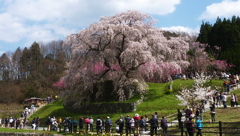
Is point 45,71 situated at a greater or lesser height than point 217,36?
lesser

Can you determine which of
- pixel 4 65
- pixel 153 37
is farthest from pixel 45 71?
pixel 153 37

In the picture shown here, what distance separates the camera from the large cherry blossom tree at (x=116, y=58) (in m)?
30.2

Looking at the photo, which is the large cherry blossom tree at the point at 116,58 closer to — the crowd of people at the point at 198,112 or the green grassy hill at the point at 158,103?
the green grassy hill at the point at 158,103

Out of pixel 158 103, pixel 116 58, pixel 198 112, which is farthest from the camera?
pixel 116 58

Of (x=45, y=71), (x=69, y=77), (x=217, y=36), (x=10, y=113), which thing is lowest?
(x=10, y=113)

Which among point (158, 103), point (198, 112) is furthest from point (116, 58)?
point (198, 112)

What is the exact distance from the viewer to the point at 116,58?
106ft

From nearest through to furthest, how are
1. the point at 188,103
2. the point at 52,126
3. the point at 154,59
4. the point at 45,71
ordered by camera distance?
1. the point at 188,103
2. the point at 52,126
3. the point at 154,59
4. the point at 45,71

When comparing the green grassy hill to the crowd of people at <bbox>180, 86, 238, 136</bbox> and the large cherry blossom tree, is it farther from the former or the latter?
the crowd of people at <bbox>180, 86, 238, 136</bbox>

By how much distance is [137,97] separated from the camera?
30.5m

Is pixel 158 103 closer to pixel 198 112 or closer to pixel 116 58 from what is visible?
pixel 116 58

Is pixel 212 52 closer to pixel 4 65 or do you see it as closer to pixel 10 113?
pixel 10 113

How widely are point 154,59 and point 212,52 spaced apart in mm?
27510

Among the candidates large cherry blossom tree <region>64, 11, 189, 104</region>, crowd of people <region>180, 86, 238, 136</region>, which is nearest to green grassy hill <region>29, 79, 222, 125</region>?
large cherry blossom tree <region>64, 11, 189, 104</region>
